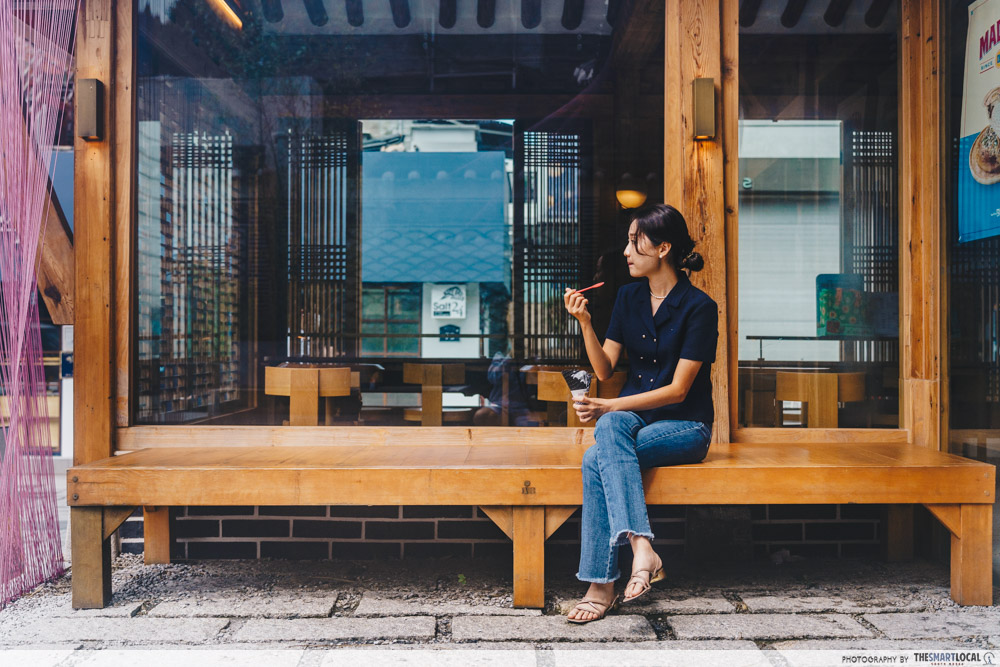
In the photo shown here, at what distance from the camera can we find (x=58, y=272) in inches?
106

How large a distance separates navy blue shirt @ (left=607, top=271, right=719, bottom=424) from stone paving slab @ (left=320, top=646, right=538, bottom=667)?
0.85 metres

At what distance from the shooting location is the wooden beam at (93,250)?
2.66 meters

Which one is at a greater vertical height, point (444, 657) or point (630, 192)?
point (630, 192)

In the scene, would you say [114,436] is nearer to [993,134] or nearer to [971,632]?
[971,632]

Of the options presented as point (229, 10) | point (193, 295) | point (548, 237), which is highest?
point (229, 10)

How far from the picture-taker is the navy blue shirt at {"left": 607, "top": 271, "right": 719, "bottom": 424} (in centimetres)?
221

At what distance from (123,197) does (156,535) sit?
4.49 feet

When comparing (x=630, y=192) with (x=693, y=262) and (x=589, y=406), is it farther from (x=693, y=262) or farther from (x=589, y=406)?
(x=589, y=406)

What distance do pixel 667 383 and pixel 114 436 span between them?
2149 mm

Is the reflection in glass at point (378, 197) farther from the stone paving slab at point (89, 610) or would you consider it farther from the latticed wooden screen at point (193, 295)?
the stone paving slab at point (89, 610)

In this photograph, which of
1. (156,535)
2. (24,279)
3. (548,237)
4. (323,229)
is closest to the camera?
(24,279)

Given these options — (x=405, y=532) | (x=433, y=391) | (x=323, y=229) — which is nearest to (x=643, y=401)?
(x=405, y=532)

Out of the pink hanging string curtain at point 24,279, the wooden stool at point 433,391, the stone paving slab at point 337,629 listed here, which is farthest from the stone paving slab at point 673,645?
the pink hanging string curtain at point 24,279

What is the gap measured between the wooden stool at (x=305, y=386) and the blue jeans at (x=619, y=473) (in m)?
1.38
